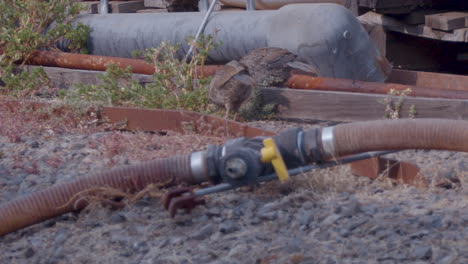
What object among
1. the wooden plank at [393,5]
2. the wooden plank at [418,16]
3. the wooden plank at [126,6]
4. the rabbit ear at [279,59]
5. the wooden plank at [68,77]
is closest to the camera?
the rabbit ear at [279,59]

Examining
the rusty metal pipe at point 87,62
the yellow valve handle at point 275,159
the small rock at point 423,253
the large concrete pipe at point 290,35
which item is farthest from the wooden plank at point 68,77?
the small rock at point 423,253

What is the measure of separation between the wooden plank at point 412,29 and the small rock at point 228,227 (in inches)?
171

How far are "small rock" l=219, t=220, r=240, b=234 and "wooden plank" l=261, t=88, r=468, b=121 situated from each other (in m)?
2.23

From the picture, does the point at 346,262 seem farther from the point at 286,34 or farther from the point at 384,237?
the point at 286,34

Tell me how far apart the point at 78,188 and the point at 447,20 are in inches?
177

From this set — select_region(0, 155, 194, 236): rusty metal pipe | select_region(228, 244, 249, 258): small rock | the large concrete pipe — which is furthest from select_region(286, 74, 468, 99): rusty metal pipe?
select_region(228, 244, 249, 258): small rock

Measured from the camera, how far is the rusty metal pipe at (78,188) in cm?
295

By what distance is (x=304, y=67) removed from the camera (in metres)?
5.49

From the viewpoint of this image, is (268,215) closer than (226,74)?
Yes

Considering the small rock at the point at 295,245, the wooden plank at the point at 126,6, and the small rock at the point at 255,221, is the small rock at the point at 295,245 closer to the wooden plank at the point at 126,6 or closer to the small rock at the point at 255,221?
the small rock at the point at 255,221

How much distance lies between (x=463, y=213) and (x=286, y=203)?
0.77m

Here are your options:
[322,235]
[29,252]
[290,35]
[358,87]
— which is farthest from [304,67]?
[29,252]

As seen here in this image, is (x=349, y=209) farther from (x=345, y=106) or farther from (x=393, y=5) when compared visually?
(x=393, y=5)

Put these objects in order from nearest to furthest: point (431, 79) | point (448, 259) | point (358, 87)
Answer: point (448, 259) → point (358, 87) → point (431, 79)
